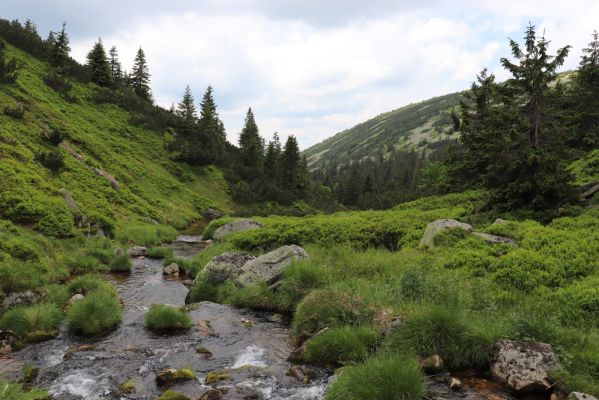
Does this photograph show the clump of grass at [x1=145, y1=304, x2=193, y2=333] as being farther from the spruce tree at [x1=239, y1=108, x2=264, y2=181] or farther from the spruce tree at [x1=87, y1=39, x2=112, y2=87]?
the spruce tree at [x1=87, y1=39, x2=112, y2=87]

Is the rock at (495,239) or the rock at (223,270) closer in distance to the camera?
the rock at (495,239)

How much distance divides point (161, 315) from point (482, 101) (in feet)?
125

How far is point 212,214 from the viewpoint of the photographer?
4209 cm

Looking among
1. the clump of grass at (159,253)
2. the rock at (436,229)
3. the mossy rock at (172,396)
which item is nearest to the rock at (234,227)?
the clump of grass at (159,253)

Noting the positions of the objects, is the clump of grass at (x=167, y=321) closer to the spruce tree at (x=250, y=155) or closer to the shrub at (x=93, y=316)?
the shrub at (x=93, y=316)

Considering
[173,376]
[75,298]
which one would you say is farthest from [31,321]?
[173,376]

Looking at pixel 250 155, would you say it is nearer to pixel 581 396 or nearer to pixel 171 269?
pixel 171 269

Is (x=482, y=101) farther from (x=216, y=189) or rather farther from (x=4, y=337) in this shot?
(x=4, y=337)

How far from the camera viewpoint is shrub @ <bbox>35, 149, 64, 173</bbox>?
24.8m

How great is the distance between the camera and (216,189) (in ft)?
166

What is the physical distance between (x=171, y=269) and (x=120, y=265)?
2.27 m

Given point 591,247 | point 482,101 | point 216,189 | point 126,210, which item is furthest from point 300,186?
point 591,247

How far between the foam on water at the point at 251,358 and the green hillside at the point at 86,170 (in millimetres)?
13471

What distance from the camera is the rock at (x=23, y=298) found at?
10341 mm
